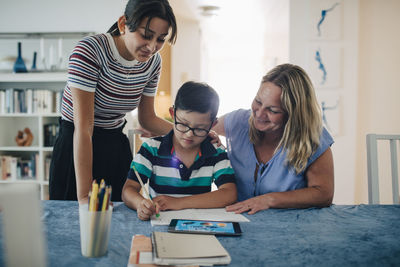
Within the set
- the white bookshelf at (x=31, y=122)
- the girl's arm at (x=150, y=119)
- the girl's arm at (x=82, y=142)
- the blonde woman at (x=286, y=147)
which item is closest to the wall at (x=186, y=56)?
the white bookshelf at (x=31, y=122)

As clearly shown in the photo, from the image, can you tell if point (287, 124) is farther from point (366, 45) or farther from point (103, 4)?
point (103, 4)

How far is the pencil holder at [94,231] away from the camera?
2.45 feet

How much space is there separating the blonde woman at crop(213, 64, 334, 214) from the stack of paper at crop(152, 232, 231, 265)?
518mm

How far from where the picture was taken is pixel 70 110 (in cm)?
142

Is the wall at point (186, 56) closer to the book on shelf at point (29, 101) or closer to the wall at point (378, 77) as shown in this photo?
the book on shelf at point (29, 101)

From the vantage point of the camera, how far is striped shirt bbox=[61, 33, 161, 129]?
1.21 meters

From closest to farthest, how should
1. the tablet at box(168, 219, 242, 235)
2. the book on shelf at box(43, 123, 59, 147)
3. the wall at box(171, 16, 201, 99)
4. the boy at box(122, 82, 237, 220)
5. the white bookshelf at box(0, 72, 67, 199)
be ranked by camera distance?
the tablet at box(168, 219, 242, 235) → the boy at box(122, 82, 237, 220) → the white bookshelf at box(0, 72, 67, 199) → the book on shelf at box(43, 123, 59, 147) → the wall at box(171, 16, 201, 99)

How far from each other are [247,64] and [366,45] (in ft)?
18.9

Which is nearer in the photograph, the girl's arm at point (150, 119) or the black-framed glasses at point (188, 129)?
the black-framed glasses at point (188, 129)

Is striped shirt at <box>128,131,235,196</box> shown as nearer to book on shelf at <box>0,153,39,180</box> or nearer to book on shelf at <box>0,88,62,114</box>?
book on shelf at <box>0,88,62,114</box>

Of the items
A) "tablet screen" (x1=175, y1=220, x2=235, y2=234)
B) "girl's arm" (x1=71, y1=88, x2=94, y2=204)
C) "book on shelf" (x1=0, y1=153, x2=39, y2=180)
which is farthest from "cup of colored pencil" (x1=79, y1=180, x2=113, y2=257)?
"book on shelf" (x1=0, y1=153, x2=39, y2=180)

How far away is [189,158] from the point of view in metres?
1.41

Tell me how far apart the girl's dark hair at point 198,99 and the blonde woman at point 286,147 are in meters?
0.22

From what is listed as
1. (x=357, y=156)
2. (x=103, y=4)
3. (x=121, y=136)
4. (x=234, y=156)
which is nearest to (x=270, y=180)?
(x=234, y=156)
